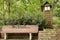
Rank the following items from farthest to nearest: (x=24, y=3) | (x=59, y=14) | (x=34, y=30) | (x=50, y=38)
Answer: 1. (x=59, y=14)
2. (x=24, y=3)
3. (x=34, y=30)
4. (x=50, y=38)

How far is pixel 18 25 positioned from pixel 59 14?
8.52 meters

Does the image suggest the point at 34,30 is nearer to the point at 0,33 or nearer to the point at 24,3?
the point at 0,33

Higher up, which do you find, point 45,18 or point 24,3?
point 24,3

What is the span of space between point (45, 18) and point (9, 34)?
2.10 metres

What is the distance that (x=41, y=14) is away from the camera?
10.3 m

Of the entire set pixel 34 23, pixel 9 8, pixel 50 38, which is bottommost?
pixel 50 38

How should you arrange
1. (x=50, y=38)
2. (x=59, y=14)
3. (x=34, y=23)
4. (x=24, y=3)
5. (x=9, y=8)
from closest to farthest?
(x=50, y=38) → (x=34, y=23) → (x=9, y=8) → (x=24, y=3) → (x=59, y=14)

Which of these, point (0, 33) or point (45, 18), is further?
point (45, 18)

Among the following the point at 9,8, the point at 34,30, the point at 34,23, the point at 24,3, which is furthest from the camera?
the point at 24,3

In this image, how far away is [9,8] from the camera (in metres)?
13.6

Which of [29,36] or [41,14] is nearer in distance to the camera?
[29,36]

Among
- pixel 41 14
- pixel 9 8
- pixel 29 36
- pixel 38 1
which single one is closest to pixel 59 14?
pixel 38 1

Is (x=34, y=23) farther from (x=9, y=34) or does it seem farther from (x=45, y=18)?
(x=9, y=34)

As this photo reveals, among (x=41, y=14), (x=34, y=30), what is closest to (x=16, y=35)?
(x=34, y=30)
